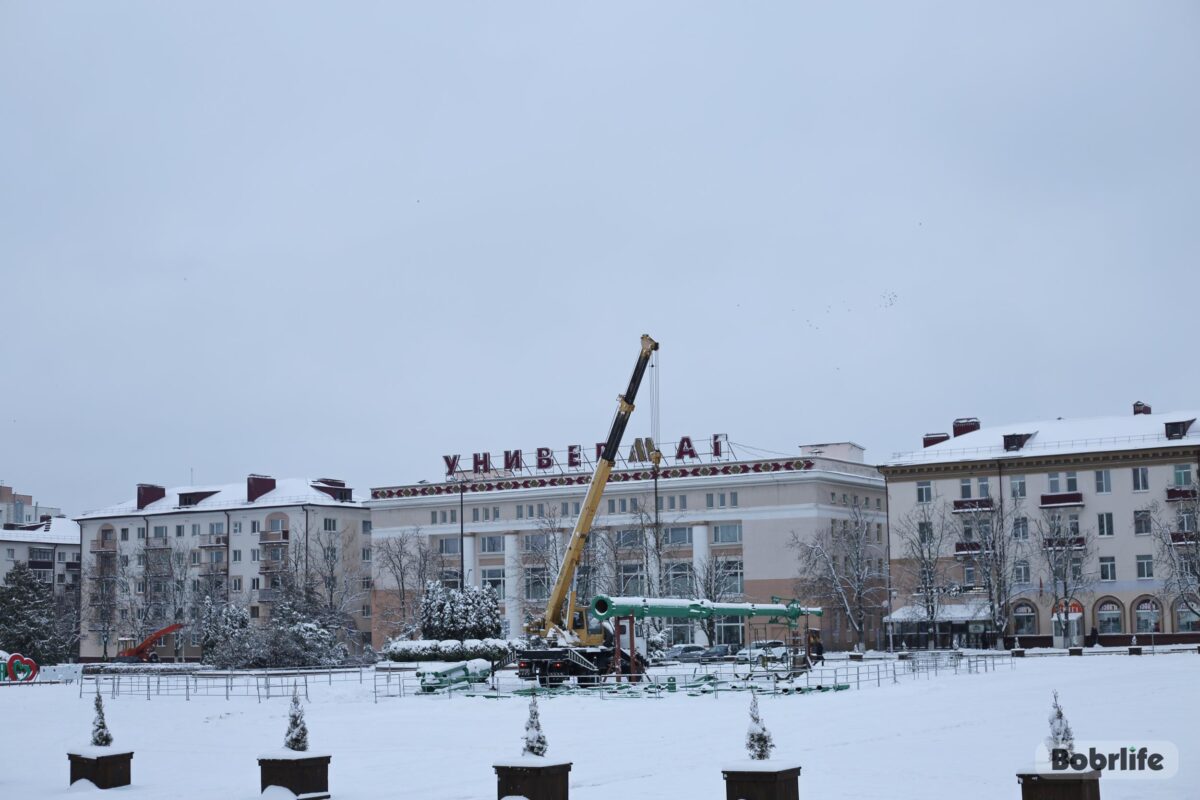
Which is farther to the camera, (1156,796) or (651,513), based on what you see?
(651,513)

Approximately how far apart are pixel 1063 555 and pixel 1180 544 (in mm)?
6651

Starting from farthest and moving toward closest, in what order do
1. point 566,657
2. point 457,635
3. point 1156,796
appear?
point 457,635 < point 566,657 < point 1156,796

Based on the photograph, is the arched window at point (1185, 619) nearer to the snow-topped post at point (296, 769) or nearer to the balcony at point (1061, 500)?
the balcony at point (1061, 500)

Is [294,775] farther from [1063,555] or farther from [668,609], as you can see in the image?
[1063,555]

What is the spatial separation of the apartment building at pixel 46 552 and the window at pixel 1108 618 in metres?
86.3

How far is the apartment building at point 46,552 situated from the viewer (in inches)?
5030

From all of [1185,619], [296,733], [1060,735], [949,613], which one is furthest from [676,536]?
[1060,735]

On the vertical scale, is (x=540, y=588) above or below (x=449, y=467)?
below

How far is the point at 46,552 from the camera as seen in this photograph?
130500 millimetres

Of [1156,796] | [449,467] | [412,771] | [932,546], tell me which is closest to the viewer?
[1156,796]

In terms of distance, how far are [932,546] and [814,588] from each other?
7.99 m

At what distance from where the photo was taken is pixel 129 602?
11775 centimetres

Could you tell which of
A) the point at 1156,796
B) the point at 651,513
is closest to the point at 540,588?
the point at 651,513

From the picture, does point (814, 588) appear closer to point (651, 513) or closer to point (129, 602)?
point (651, 513)
